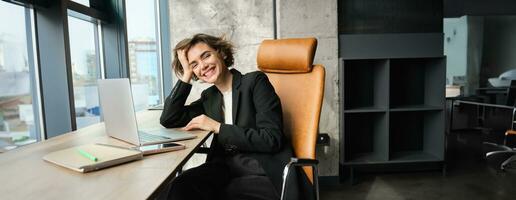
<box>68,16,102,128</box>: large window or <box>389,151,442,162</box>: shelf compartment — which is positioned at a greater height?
<box>68,16,102,128</box>: large window

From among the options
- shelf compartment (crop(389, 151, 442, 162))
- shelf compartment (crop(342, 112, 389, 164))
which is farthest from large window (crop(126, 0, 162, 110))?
shelf compartment (crop(389, 151, 442, 162))

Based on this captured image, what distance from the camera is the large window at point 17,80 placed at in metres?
1.58

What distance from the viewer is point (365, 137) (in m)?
3.62

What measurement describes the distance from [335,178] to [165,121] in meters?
2.03

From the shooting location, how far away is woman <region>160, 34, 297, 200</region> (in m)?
1.52

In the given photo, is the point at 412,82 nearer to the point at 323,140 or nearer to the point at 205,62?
the point at 323,140

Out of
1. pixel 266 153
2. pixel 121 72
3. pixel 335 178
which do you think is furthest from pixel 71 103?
pixel 335 178

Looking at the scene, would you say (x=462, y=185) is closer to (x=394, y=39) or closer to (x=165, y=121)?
(x=394, y=39)

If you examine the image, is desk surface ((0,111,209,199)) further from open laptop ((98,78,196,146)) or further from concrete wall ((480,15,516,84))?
concrete wall ((480,15,516,84))

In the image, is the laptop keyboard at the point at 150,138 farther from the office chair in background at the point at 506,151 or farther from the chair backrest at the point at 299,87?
the office chair in background at the point at 506,151

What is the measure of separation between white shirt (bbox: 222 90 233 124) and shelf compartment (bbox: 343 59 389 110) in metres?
1.86

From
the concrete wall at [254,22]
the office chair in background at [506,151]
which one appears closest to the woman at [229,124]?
the concrete wall at [254,22]

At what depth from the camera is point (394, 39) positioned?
129 inches

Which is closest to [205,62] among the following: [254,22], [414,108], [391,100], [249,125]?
[249,125]
